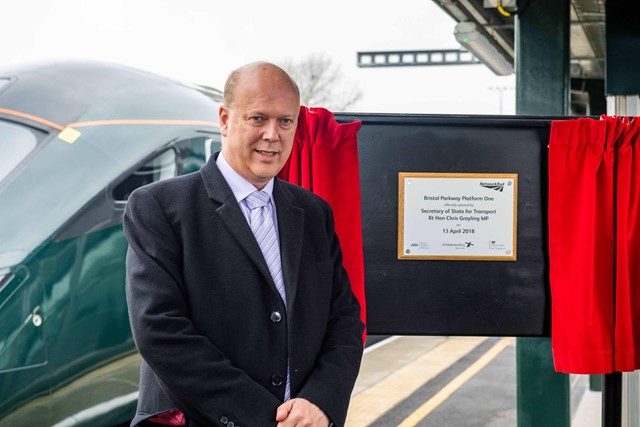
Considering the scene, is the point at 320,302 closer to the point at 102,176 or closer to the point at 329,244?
the point at 329,244

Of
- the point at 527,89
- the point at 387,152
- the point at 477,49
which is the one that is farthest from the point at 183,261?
the point at 477,49

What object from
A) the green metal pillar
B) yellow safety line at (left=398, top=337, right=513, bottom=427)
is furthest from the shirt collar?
yellow safety line at (left=398, top=337, right=513, bottom=427)

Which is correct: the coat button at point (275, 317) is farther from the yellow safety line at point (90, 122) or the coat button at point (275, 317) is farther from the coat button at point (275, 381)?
the yellow safety line at point (90, 122)

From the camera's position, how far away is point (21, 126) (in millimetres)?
5566

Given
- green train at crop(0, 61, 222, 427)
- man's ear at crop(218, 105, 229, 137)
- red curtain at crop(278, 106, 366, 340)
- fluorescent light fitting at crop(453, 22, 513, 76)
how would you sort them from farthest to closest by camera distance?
1. fluorescent light fitting at crop(453, 22, 513, 76)
2. green train at crop(0, 61, 222, 427)
3. red curtain at crop(278, 106, 366, 340)
4. man's ear at crop(218, 105, 229, 137)

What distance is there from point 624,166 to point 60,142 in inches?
A: 146

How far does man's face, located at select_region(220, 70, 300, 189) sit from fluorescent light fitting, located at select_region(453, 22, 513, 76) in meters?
4.22

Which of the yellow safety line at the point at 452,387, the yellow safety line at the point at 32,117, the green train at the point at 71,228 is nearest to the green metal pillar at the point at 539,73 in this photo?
the green train at the point at 71,228

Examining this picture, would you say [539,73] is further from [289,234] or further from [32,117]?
[32,117]

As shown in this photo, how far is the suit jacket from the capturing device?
224 cm

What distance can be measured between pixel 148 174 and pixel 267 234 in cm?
368

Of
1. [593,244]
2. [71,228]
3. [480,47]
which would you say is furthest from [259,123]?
[480,47]

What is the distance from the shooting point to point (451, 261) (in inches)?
129

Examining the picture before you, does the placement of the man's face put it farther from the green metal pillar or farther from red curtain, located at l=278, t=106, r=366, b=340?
the green metal pillar
